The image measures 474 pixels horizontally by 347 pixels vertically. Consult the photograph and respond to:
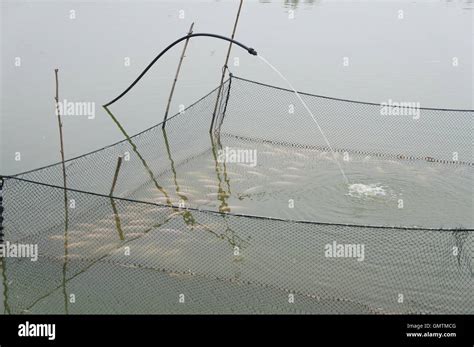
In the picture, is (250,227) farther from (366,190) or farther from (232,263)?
(366,190)

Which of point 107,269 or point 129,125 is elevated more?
point 129,125

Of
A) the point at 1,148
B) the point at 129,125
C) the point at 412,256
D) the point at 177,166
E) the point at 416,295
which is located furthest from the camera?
the point at 129,125

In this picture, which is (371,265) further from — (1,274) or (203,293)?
(1,274)

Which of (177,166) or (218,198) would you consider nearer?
(218,198)

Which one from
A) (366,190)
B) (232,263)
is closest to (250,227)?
(232,263)

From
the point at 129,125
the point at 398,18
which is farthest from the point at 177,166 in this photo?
the point at 398,18
